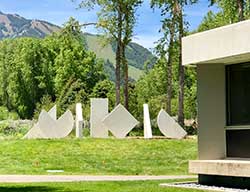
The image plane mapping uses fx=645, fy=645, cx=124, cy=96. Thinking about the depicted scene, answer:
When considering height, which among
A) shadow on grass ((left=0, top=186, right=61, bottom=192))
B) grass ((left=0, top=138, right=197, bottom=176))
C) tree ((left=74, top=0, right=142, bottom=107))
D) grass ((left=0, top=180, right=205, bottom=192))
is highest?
tree ((left=74, top=0, right=142, bottom=107))

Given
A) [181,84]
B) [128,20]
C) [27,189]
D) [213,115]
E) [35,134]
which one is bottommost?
[27,189]

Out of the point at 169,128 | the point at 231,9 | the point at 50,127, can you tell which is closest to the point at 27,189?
the point at 50,127

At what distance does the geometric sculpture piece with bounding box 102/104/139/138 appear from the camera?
98.4ft

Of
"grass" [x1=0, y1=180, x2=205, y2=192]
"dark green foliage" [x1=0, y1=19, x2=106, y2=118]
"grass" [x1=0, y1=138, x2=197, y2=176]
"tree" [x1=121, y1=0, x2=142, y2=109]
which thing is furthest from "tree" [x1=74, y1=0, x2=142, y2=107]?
"dark green foliage" [x1=0, y1=19, x2=106, y2=118]

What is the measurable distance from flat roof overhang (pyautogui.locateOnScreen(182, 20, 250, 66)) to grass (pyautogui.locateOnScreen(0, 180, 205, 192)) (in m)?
3.32

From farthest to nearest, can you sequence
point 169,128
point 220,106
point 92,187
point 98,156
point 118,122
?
point 169,128, point 118,122, point 98,156, point 220,106, point 92,187

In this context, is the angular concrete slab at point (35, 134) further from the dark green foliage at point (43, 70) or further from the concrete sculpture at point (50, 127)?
the dark green foliage at point (43, 70)

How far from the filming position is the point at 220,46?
612 inches

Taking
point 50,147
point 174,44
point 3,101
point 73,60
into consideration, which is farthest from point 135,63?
point 50,147

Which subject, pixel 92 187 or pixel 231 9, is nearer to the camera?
pixel 92 187

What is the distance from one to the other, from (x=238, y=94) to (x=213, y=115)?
0.90 m

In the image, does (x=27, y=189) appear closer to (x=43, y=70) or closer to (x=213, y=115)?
(x=213, y=115)

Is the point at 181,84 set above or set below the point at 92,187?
above

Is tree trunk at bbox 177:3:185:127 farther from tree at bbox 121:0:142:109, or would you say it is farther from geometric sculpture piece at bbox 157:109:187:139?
geometric sculpture piece at bbox 157:109:187:139
